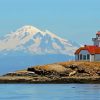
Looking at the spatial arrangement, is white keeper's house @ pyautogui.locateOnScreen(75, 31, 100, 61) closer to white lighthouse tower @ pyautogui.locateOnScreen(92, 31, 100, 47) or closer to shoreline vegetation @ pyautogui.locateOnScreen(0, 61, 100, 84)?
white lighthouse tower @ pyautogui.locateOnScreen(92, 31, 100, 47)

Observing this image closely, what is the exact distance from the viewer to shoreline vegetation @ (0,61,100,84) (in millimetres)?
118125

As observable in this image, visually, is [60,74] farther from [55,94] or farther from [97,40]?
[55,94]

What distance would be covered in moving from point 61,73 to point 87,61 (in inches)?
343

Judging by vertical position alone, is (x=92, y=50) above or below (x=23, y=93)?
above

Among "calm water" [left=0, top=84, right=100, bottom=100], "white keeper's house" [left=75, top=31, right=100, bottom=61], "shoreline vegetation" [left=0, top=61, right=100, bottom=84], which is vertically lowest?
"calm water" [left=0, top=84, right=100, bottom=100]

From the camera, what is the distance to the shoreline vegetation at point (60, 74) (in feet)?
388

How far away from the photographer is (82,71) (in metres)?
121

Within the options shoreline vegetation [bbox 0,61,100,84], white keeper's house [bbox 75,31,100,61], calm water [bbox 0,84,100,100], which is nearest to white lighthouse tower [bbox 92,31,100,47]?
white keeper's house [bbox 75,31,100,61]

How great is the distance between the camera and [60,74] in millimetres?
120625

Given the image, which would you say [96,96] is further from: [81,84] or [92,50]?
[92,50]

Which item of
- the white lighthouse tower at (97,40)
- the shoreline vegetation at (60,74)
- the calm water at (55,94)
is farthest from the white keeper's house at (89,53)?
the calm water at (55,94)

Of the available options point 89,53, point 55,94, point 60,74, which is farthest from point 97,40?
point 55,94

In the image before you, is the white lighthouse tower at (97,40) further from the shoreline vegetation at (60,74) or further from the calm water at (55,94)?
the calm water at (55,94)

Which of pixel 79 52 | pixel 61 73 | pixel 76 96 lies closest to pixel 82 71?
pixel 61 73
